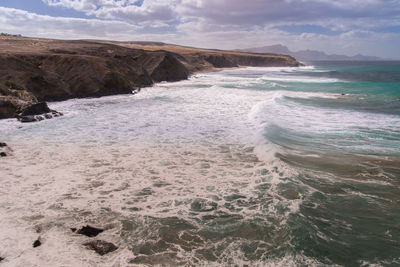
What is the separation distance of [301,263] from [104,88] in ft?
86.4

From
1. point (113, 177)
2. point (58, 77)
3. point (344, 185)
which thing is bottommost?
point (113, 177)

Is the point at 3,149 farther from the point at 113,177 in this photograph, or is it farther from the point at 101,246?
the point at 101,246

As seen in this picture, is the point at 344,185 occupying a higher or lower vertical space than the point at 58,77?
lower

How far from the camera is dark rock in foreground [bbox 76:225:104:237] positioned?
20.2ft

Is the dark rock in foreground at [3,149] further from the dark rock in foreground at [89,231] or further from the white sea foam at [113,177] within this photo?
the dark rock in foreground at [89,231]

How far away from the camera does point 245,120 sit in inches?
719

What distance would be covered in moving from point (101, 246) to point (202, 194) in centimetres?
320

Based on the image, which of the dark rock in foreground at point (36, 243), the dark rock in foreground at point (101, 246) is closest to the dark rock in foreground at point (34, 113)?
the dark rock in foreground at point (36, 243)

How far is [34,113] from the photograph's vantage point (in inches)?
690

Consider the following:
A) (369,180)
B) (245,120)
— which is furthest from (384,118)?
(369,180)

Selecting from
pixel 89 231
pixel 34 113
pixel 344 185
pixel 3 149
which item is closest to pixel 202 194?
pixel 89 231

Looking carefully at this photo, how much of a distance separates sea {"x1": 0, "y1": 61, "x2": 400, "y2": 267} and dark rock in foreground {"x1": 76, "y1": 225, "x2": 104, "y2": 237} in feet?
0.39

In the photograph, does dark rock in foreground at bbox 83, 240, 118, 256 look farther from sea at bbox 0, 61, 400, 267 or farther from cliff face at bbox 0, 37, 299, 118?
cliff face at bbox 0, 37, 299, 118

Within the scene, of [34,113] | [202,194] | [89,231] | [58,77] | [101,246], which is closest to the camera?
[101,246]
